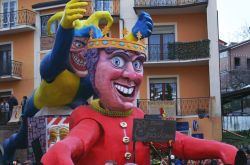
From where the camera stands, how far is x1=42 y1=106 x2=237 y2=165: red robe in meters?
6.76

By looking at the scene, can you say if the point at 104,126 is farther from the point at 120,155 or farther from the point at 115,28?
the point at 115,28

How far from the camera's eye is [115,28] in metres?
24.9

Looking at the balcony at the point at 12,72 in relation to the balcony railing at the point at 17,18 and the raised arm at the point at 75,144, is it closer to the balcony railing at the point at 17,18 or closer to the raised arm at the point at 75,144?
the balcony railing at the point at 17,18

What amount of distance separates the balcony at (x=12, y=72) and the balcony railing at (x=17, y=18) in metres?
1.80

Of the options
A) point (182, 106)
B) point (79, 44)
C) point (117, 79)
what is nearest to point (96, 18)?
point (79, 44)

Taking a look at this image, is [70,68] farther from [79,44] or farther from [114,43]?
[114,43]

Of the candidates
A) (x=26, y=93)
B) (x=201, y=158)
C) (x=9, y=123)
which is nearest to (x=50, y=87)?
(x=201, y=158)

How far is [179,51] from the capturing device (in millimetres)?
24203

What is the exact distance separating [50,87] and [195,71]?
15797mm

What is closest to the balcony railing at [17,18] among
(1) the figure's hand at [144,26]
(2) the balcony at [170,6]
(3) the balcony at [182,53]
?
(2) the balcony at [170,6]

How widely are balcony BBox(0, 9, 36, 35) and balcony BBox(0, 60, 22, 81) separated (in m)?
1.53

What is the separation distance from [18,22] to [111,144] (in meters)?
20.2

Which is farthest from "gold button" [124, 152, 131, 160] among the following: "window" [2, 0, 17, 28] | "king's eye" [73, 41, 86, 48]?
"window" [2, 0, 17, 28]

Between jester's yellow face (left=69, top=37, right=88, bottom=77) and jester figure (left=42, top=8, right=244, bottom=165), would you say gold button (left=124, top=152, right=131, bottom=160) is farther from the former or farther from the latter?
jester's yellow face (left=69, top=37, right=88, bottom=77)
